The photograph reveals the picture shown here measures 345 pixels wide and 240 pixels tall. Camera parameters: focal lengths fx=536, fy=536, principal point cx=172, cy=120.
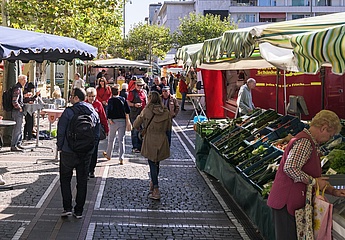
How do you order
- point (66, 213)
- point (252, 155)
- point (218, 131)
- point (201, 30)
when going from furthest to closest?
point (201, 30), point (218, 131), point (252, 155), point (66, 213)

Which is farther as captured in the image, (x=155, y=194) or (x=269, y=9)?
(x=269, y=9)

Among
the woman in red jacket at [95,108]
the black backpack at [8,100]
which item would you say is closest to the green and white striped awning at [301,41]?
the woman in red jacket at [95,108]

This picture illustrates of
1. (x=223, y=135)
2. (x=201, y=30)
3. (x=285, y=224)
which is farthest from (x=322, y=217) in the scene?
(x=201, y=30)

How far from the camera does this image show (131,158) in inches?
513

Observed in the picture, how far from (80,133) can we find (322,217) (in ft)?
12.5

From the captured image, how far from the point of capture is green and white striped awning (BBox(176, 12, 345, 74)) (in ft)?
11.8

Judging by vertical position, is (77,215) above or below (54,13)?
below

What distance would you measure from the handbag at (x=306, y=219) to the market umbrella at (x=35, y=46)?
4.64 m

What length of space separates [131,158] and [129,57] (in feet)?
180

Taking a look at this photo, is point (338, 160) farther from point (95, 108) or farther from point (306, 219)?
point (95, 108)

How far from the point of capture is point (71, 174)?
7594mm

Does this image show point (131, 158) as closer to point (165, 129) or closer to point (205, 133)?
point (205, 133)

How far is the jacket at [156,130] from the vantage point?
873cm

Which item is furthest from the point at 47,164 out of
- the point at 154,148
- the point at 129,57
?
the point at 129,57
